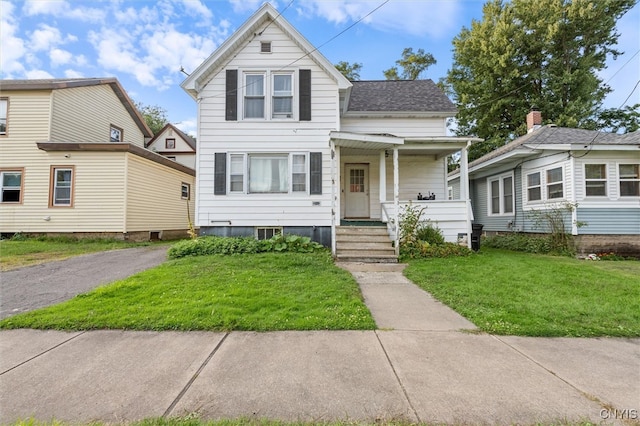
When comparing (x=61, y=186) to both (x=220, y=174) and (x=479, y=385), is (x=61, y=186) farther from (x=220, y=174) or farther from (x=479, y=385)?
(x=479, y=385)

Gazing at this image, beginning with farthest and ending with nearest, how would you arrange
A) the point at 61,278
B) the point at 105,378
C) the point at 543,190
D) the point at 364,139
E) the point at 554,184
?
1. the point at 543,190
2. the point at 554,184
3. the point at 364,139
4. the point at 61,278
5. the point at 105,378

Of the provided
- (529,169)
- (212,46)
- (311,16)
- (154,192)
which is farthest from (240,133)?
(529,169)

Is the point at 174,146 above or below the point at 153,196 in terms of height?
above

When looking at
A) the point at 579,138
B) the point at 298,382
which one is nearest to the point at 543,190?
the point at 579,138

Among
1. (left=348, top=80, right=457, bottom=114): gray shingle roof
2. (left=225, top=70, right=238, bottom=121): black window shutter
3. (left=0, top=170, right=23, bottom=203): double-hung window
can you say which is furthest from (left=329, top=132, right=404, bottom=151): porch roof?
(left=0, top=170, right=23, bottom=203): double-hung window

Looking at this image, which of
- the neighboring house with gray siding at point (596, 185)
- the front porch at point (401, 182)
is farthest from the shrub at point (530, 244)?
the front porch at point (401, 182)

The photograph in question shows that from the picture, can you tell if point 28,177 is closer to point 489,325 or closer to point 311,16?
point 311,16

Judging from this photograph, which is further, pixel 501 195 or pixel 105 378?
pixel 501 195

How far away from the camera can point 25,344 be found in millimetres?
3098

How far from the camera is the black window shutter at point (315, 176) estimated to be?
956 cm

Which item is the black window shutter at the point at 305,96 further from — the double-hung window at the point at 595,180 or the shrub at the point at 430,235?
the double-hung window at the point at 595,180

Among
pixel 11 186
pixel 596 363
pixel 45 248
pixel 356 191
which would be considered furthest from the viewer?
pixel 11 186

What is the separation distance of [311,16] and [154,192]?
33.8 feet

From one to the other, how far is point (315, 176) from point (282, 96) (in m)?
2.96
